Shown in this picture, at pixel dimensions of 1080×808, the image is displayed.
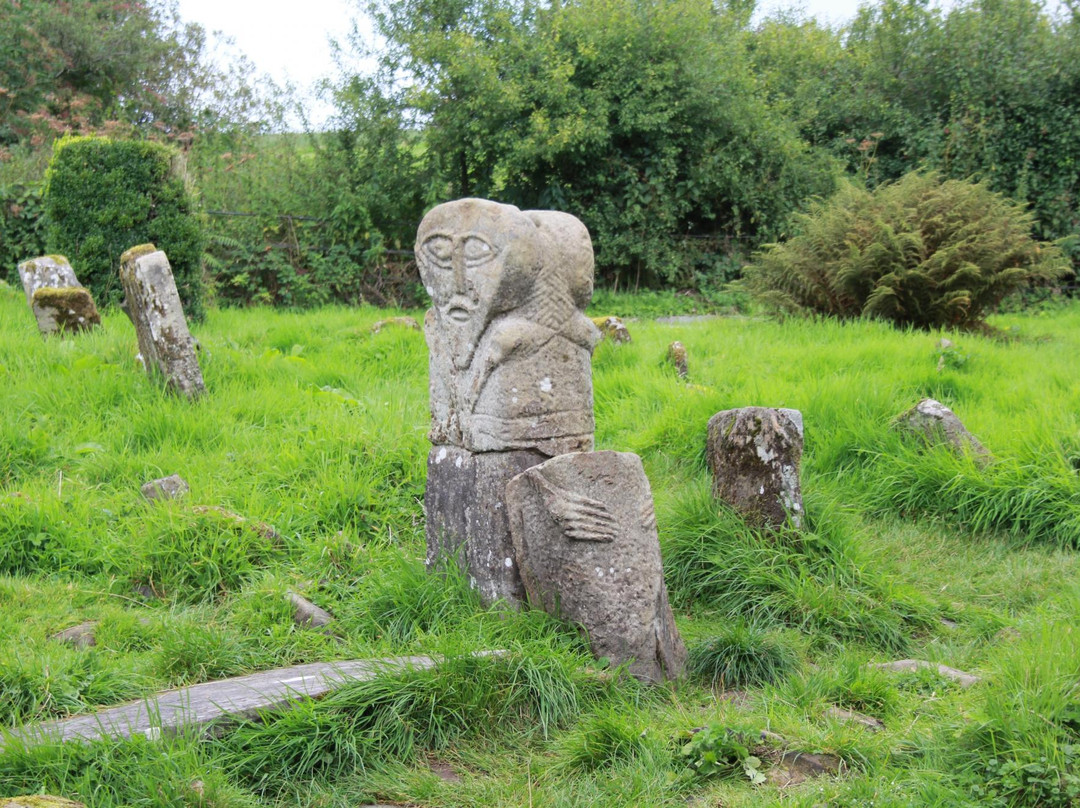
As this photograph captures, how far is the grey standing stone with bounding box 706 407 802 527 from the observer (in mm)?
5840

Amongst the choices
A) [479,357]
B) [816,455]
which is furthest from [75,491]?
[816,455]

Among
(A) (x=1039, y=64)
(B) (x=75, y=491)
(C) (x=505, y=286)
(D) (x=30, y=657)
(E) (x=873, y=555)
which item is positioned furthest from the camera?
(A) (x=1039, y=64)

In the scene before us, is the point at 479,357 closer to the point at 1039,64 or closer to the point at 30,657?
the point at 30,657

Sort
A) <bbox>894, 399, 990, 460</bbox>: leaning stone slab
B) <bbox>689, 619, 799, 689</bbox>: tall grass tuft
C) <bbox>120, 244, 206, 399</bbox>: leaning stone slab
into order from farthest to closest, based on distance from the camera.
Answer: <bbox>120, 244, 206, 399</bbox>: leaning stone slab, <bbox>894, 399, 990, 460</bbox>: leaning stone slab, <bbox>689, 619, 799, 689</bbox>: tall grass tuft

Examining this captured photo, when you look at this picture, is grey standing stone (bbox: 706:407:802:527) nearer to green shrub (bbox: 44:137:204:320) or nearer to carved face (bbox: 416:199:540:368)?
carved face (bbox: 416:199:540:368)

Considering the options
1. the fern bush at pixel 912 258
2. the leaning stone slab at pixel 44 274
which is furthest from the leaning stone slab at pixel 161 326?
the fern bush at pixel 912 258

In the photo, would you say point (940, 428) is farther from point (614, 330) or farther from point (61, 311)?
point (61, 311)

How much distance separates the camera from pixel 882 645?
210 inches

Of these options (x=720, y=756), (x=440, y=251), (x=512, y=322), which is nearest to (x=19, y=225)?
(x=440, y=251)

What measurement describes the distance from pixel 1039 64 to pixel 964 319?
7.10 meters

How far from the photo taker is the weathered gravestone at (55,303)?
9773 mm

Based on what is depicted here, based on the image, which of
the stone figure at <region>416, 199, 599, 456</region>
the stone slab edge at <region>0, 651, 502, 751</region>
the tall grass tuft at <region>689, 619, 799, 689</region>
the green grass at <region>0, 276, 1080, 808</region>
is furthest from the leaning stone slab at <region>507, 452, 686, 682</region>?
the stone slab edge at <region>0, 651, 502, 751</region>

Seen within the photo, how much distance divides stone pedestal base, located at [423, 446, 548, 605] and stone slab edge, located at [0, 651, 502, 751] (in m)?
0.67

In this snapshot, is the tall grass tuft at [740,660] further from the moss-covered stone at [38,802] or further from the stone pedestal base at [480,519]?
the moss-covered stone at [38,802]
